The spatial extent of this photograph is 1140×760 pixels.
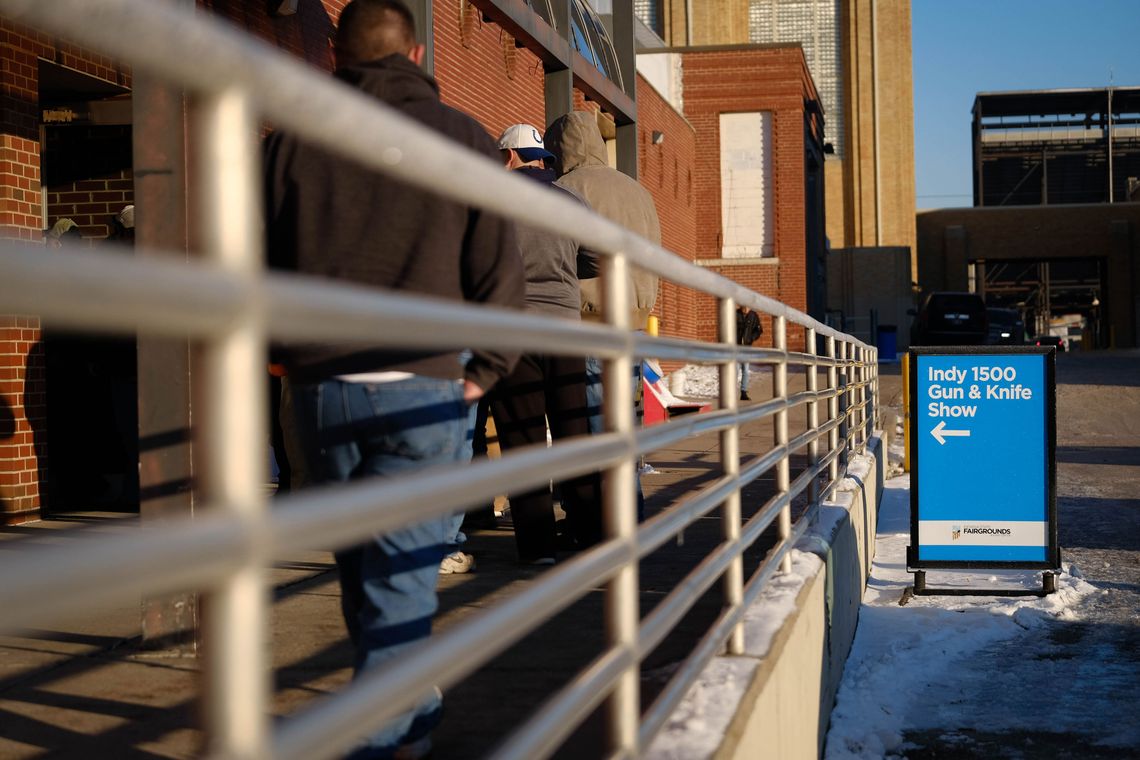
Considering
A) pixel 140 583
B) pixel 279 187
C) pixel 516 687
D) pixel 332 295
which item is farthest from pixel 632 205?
pixel 140 583

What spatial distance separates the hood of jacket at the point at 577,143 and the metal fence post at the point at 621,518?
3.61m

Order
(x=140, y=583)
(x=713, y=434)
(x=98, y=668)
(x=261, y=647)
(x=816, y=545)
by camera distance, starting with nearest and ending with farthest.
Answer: (x=140, y=583)
(x=261, y=647)
(x=98, y=668)
(x=816, y=545)
(x=713, y=434)

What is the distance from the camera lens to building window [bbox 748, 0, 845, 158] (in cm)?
5438

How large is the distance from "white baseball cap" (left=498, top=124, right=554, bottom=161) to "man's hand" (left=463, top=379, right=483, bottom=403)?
295 cm

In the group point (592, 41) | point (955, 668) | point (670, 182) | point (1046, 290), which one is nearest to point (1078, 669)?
point (955, 668)

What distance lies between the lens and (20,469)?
7934mm

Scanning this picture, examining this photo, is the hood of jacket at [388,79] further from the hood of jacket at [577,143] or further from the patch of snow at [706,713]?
the hood of jacket at [577,143]

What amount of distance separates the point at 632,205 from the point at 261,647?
493 cm

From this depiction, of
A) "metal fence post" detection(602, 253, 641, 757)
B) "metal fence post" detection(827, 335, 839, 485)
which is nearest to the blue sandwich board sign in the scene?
"metal fence post" detection(827, 335, 839, 485)

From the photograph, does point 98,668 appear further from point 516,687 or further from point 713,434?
point 713,434

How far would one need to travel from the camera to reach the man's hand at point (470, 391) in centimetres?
277

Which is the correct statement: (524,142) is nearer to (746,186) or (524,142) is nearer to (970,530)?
(970,530)

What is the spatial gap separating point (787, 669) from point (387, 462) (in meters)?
1.73

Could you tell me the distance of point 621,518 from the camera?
2.48m
